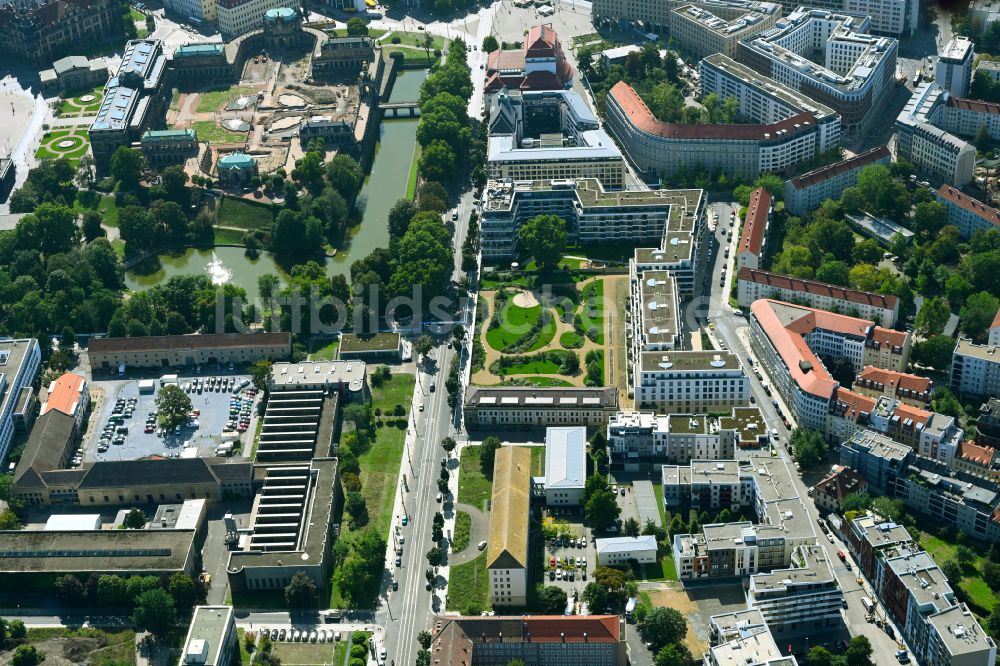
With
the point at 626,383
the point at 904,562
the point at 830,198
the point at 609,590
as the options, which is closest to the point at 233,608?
the point at 609,590

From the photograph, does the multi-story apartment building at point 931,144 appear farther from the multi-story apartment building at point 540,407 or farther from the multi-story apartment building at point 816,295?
the multi-story apartment building at point 540,407

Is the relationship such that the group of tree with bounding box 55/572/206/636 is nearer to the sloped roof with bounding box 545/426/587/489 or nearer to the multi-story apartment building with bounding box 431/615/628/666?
the multi-story apartment building with bounding box 431/615/628/666

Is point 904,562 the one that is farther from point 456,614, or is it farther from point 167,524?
point 167,524

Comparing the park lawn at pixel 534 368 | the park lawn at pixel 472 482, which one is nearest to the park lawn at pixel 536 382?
the park lawn at pixel 534 368

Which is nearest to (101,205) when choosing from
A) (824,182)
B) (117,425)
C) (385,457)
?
(117,425)

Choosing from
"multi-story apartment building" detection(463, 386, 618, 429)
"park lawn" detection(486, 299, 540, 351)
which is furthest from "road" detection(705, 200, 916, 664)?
"park lawn" detection(486, 299, 540, 351)

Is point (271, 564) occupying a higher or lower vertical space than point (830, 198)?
lower
